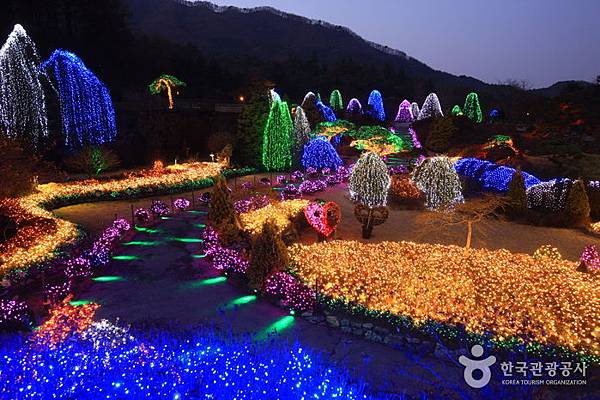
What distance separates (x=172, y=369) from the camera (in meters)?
7.50

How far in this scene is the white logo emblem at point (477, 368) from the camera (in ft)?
25.0

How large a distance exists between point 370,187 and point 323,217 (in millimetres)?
2398

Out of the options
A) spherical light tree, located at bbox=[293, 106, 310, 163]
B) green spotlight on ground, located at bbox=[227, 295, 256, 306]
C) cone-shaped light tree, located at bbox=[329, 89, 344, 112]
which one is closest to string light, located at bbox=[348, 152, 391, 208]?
green spotlight on ground, located at bbox=[227, 295, 256, 306]

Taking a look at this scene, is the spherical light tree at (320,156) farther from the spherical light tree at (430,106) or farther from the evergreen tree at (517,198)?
the spherical light tree at (430,106)

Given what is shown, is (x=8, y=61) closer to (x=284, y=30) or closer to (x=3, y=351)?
(x=3, y=351)

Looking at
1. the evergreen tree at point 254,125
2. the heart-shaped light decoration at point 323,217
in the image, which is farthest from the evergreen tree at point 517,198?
the evergreen tree at point 254,125

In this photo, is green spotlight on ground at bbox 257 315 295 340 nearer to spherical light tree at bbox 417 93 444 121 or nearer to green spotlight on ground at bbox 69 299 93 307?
green spotlight on ground at bbox 69 299 93 307

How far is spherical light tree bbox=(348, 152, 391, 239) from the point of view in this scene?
51.3 ft

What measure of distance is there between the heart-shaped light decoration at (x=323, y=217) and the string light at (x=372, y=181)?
165 cm

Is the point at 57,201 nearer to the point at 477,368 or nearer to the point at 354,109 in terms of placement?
the point at 477,368

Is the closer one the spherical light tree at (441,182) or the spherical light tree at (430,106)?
the spherical light tree at (441,182)

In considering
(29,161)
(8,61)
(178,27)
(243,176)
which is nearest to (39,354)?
(29,161)

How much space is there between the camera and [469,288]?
33.1 feet

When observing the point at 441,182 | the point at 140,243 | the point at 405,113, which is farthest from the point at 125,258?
the point at 405,113
